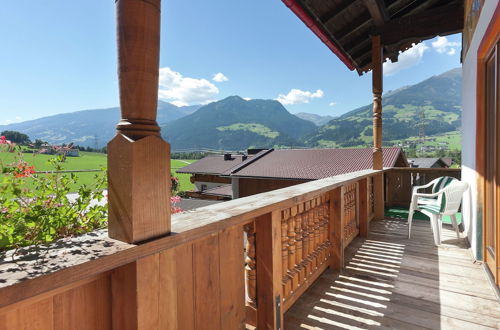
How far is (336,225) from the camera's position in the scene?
270 cm

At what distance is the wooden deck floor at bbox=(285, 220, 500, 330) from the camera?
6.03 ft

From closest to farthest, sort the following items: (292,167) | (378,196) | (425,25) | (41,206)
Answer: (41,206), (425,25), (378,196), (292,167)

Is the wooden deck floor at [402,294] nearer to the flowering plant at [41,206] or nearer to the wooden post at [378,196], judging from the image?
the wooden post at [378,196]

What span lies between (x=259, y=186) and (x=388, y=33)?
15.0 meters

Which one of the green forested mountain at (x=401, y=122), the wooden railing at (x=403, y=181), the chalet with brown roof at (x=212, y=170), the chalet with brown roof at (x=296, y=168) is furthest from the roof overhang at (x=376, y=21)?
the green forested mountain at (x=401, y=122)

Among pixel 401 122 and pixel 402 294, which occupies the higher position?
pixel 401 122

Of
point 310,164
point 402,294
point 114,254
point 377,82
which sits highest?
point 377,82

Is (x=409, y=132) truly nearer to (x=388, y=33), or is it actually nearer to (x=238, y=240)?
(x=388, y=33)

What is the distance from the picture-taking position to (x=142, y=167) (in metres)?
0.81

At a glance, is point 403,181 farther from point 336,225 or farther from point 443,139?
point 443,139

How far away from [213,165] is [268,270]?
27337 mm

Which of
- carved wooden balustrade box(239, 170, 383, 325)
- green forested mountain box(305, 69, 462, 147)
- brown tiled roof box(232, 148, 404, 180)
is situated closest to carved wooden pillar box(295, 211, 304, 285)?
carved wooden balustrade box(239, 170, 383, 325)

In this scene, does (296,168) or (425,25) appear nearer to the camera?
(425,25)

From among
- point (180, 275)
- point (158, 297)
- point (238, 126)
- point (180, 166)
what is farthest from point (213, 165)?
point (238, 126)
